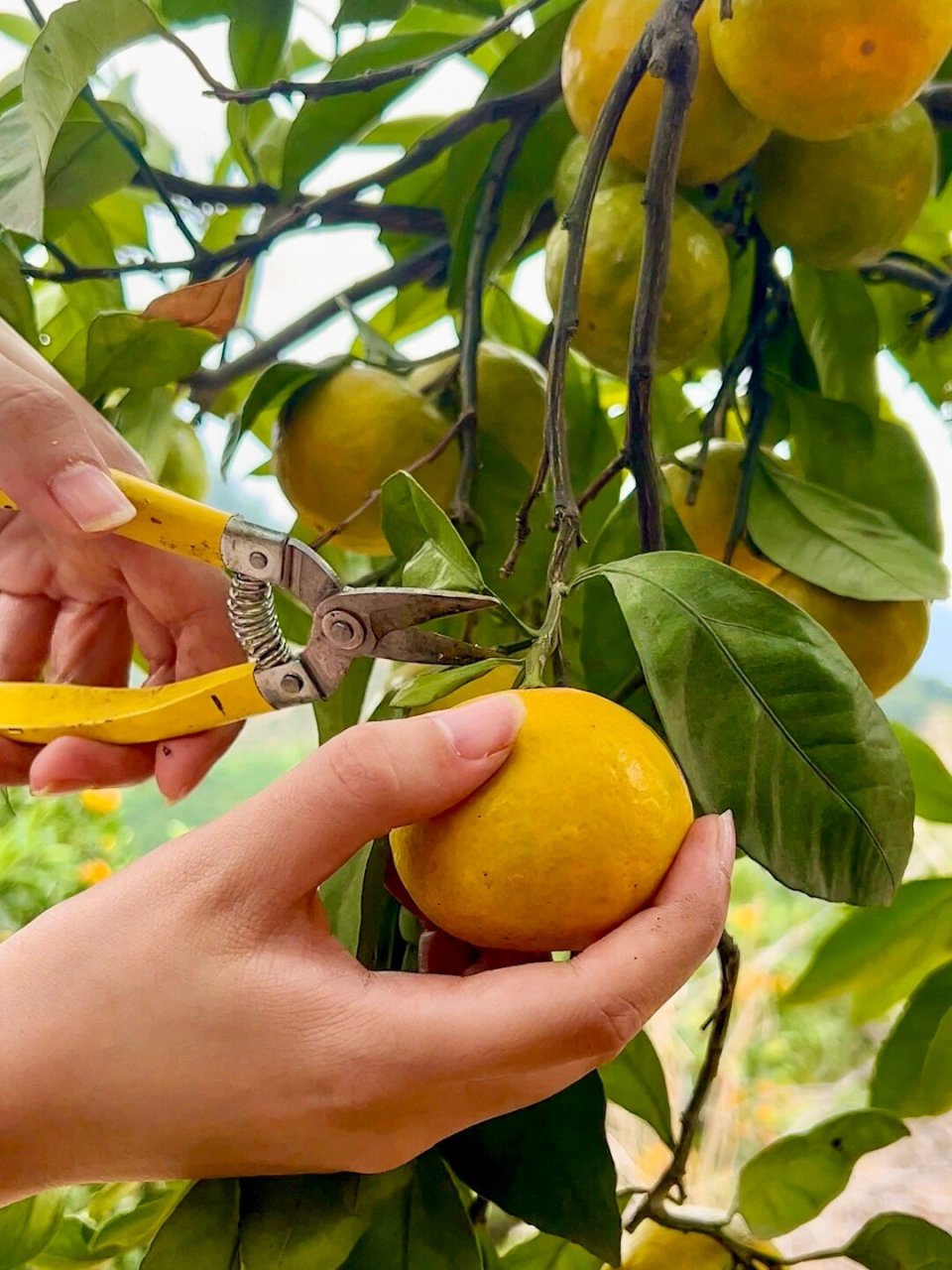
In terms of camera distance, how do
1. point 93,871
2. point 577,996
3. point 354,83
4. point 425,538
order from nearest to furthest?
1. point 577,996
2. point 425,538
3. point 354,83
4. point 93,871

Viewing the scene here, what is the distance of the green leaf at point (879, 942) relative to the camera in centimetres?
64

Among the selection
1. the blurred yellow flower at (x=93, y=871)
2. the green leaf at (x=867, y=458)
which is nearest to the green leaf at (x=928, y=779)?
the green leaf at (x=867, y=458)

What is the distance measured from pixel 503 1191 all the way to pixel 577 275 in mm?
359

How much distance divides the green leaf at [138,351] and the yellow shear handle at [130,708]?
176 millimetres

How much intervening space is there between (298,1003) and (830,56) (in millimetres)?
401

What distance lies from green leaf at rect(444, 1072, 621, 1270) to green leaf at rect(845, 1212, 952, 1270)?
0.63 ft

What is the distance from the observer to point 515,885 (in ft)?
1.10

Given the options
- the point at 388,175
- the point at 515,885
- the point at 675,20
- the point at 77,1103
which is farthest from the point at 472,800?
the point at 388,175

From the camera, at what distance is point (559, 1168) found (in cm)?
44

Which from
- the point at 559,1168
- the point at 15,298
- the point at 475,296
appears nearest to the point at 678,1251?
the point at 559,1168

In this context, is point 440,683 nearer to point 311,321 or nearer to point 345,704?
point 345,704

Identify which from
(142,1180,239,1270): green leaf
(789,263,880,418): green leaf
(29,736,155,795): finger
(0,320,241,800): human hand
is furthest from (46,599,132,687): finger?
(789,263,880,418): green leaf

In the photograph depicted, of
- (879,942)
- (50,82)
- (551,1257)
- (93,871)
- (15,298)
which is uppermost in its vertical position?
(50,82)

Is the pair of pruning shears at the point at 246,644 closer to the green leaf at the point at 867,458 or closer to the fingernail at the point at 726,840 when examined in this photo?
the fingernail at the point at 726,840
